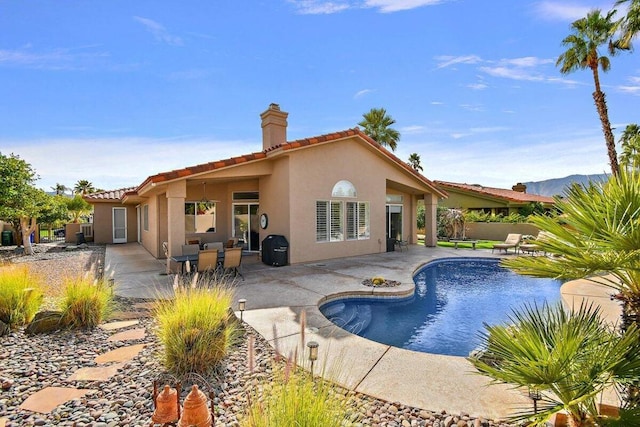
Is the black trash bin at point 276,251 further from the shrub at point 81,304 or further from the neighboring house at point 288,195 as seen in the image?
the shrub at point 81,304

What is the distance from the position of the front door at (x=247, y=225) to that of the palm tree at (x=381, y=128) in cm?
1878

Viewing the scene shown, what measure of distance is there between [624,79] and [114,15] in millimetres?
26048

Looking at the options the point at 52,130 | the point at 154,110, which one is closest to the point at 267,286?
the point at 154,110

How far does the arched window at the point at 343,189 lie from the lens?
15930mm

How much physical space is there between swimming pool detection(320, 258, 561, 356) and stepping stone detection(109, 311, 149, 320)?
15.1 feet

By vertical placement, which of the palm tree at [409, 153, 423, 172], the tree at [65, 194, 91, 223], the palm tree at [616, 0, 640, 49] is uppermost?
the palm tree at [616, 0, 640, 49]

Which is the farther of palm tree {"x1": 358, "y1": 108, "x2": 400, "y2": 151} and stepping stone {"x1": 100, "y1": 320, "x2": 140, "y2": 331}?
palm tree {"x1": 358, "y1": 108, "x2": 400, "y2": 151}

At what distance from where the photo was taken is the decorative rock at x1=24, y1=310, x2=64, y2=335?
20.0 feet

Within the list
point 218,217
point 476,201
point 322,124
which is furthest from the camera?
point 476,201

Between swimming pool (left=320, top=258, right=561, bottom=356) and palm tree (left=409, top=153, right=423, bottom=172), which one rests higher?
palm tree (left=409, top=153, right=423, bottom=172)

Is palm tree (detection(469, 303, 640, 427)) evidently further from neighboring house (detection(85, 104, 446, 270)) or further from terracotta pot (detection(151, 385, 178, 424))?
neighboring house (detection(85, 104, 446, 270))

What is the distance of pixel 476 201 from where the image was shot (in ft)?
106

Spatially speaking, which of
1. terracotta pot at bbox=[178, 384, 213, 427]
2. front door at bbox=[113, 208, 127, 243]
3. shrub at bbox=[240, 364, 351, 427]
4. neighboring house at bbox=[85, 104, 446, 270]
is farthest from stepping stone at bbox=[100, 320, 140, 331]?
front door at bbox=[113, 208, 127, 243]

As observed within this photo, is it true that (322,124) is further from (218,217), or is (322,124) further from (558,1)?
(558,1)
